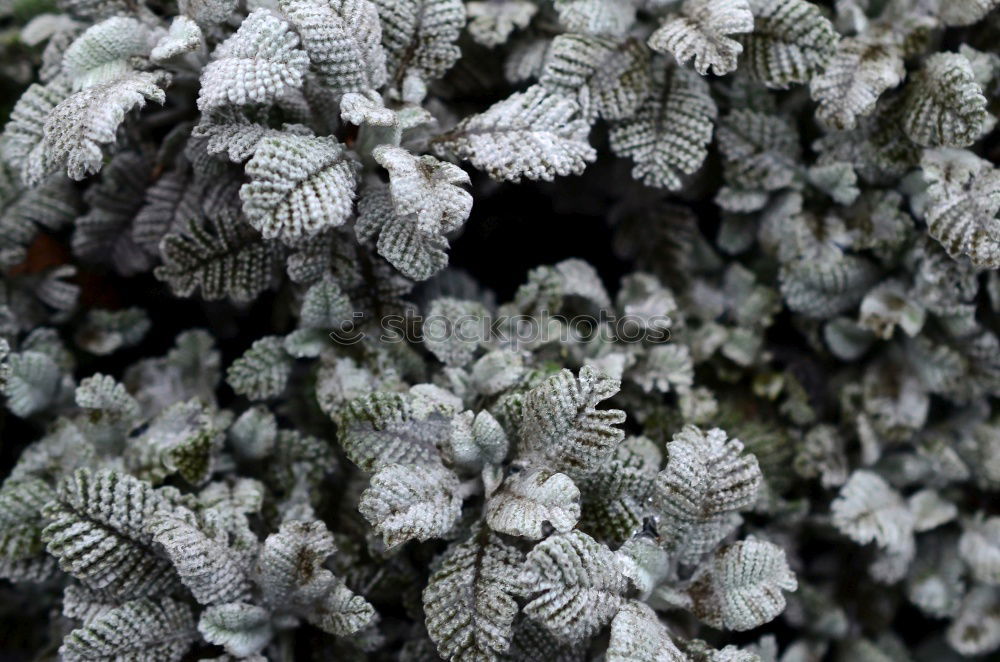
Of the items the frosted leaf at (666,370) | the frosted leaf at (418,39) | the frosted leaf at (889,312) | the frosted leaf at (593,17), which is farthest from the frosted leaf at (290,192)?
the frosted leaf at (889,312)

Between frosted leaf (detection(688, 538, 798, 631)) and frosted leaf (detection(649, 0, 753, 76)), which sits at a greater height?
frosted leaf (detection(649, 0, 753, 76))

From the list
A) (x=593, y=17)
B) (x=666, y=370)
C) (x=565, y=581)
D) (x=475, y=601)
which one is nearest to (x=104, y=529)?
(x=475, y=601)

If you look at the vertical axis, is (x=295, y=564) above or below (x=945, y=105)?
below

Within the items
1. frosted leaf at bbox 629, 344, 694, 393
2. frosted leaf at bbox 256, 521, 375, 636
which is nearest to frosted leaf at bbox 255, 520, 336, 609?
frosted leaf at bbox 256, 521, 375, 636

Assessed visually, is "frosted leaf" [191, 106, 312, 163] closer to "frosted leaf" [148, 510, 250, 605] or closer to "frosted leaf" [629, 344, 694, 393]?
"frosted leaf" [148, 510, 250, 605]

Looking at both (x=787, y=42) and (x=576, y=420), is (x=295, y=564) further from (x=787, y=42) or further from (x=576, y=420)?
(x=787, y=42)

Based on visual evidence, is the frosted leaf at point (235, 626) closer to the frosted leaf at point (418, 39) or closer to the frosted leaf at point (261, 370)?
the frosted leaf at point (261, 370)
